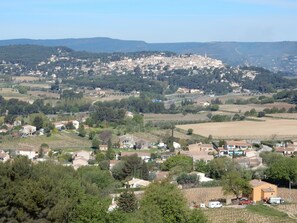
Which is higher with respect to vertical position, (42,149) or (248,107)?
(42,149)

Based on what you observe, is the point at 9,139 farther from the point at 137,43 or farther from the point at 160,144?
the point at 137,43

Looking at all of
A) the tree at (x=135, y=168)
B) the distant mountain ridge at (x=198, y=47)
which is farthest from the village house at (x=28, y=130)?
the distant mountain ridge at (x=198, y=47)

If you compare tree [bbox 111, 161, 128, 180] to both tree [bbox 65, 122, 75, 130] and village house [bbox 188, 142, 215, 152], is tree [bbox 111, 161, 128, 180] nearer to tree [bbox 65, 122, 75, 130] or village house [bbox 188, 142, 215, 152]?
village house [bbox 188, 142, 215, 152]

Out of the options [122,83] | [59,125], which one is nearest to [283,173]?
[59,125]

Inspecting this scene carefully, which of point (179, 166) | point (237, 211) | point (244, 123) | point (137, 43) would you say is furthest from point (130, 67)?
point (137, 43)

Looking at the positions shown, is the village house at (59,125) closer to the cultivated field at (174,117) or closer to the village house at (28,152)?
the cultivated field at (174,117)

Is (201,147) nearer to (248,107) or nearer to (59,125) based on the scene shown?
(59,125)
